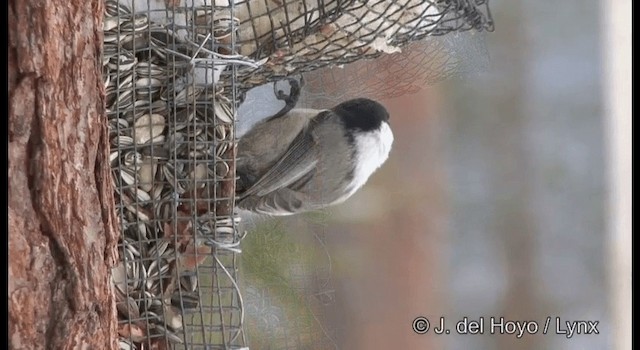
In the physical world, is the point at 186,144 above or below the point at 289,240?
above

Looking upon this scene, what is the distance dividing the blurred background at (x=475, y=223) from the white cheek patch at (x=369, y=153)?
0.01 metres

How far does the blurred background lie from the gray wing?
39 mm

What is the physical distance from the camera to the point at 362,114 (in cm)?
81

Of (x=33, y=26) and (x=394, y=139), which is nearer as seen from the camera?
(x=33, y=26)

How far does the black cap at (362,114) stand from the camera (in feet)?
2.66

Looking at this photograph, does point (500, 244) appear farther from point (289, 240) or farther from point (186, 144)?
point (186, 144)

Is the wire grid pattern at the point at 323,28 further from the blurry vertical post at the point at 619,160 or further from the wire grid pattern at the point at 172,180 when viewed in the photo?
the blurry vertical post at the point at 619,160

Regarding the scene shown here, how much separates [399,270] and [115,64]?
1.22 feet

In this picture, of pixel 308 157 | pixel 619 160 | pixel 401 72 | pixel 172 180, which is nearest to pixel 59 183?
pixel 172 180

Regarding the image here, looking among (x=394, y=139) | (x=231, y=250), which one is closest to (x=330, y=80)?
(x=394, y=139)

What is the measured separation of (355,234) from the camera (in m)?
0.81

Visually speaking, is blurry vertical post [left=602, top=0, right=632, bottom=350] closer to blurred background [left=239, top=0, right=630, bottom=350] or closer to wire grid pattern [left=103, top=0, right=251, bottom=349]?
blurred background [left=239, top=0, right=630, bottom=350]
